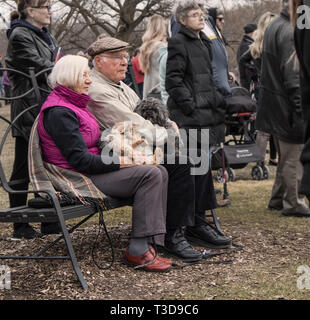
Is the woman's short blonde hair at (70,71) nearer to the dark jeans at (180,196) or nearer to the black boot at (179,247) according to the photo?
the dark jeans at (180,196)

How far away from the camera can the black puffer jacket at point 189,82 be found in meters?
5.43

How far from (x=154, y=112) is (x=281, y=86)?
185 cm

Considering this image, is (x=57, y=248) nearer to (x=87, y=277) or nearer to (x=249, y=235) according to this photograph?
(x=87, y=277)

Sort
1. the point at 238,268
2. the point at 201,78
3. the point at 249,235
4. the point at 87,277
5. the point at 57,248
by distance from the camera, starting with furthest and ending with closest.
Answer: the point at 201,78 → the point at 249,235 → the point at 57,248 → the point at 238,268 → the point at 87,277

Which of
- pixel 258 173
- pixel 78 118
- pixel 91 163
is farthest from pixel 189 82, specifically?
pixel 258 173

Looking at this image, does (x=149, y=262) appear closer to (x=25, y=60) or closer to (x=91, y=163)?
(x=91, y=163)

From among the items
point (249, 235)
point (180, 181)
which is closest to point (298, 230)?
point (249, 235)

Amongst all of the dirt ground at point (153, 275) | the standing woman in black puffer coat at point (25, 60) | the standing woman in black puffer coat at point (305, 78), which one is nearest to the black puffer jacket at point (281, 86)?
the dirt ground at point (153, 275)

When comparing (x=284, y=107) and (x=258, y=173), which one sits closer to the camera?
(x=284, y=107)

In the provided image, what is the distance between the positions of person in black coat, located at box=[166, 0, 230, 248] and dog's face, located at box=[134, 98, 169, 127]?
957 mm

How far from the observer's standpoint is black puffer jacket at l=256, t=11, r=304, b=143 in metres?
5.66

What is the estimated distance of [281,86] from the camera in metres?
5.82

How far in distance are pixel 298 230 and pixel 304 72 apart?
3.65m

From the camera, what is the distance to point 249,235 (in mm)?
5141
